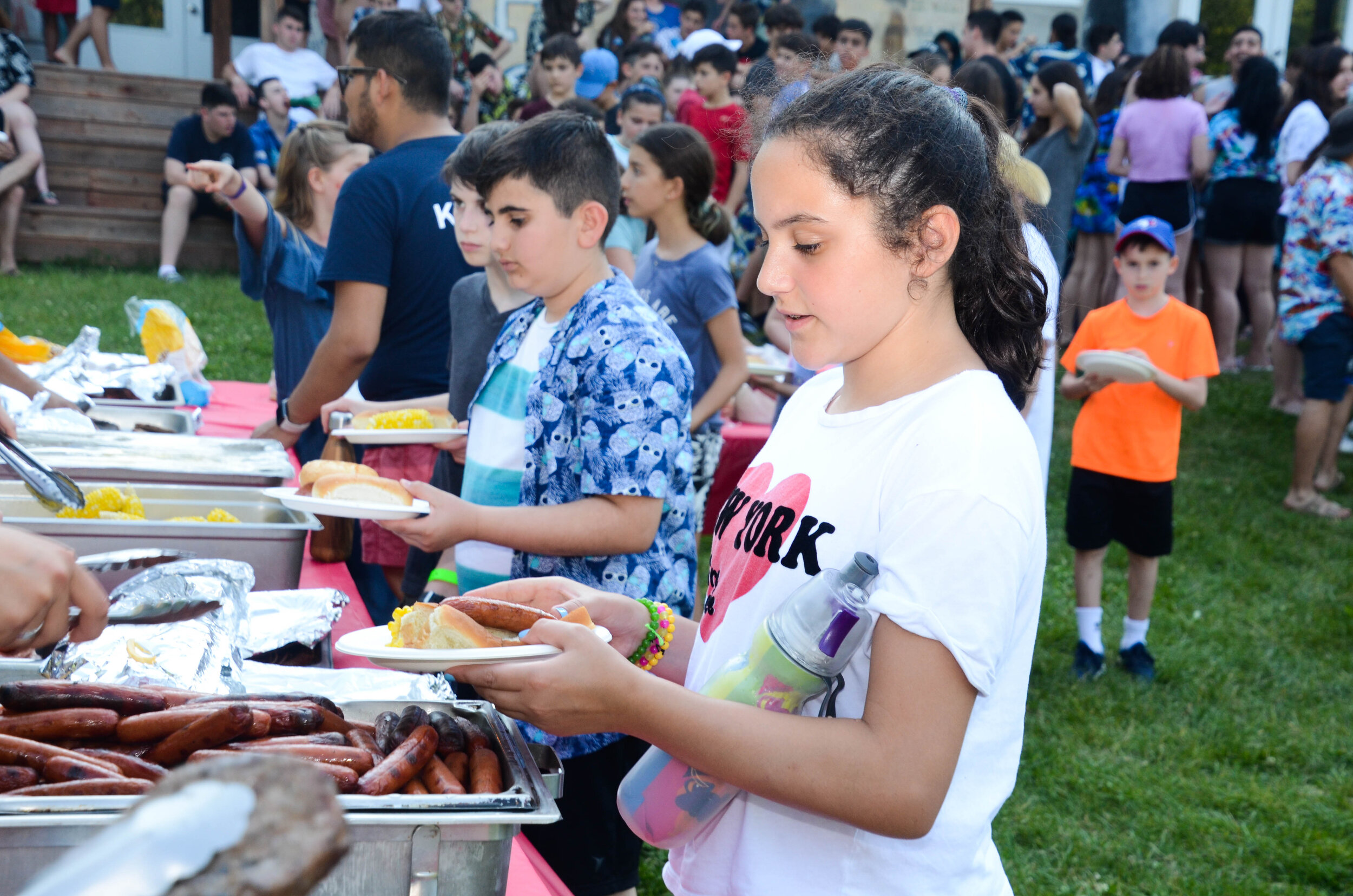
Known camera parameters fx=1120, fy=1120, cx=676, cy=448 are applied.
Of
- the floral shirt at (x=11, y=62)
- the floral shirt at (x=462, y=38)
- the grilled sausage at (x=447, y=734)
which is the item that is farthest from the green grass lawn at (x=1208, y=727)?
the floral shirt at (x=11, y=62)

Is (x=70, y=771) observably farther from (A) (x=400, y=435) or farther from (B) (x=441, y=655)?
(A) (x=400, y=435)

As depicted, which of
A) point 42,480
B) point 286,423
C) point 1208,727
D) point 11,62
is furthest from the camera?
point 11,62

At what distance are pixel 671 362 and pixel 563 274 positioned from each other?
36 cm

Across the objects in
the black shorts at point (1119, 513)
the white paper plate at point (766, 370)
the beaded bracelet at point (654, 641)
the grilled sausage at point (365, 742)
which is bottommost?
the black shorts at point (1119, 513)

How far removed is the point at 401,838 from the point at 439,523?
0.81 metres

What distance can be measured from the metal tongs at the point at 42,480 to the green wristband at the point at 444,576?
73 centimetres

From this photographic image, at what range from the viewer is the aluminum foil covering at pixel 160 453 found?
9.04 feet

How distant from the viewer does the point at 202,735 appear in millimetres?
1241

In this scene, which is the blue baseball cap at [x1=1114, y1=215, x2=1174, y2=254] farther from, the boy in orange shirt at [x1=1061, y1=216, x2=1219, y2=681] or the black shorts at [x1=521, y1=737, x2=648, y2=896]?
the black shorts at [x1=521, y1=737, x2=648, y2=896]

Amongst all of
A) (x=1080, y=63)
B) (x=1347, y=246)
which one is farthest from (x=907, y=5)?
(x=1347, y=246)

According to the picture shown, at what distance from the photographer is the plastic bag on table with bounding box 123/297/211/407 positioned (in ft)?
14.7

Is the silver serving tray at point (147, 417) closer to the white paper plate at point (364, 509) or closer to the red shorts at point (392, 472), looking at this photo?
the red shorts at point (392, 472)

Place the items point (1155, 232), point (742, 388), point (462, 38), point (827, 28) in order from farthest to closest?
point (462, 38), point (827, 28), point (742, 388), point (1155, 232)

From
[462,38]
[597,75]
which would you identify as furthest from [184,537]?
[462,38]
